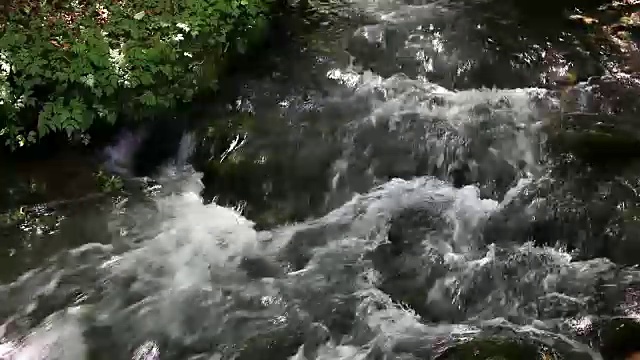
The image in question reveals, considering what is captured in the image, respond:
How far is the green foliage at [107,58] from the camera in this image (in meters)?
7.18

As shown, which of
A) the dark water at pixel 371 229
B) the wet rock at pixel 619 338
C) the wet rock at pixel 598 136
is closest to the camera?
the wet rock at pixel 619 338

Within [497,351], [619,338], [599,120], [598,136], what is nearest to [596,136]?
[598,136]

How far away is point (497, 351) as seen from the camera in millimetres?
4918

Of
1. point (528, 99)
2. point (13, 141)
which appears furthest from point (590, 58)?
point (13, 141)

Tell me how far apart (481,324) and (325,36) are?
5.57 meters

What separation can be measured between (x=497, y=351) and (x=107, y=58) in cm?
572

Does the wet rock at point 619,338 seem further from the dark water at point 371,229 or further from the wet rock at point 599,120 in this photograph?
the wet rock at point 599,120

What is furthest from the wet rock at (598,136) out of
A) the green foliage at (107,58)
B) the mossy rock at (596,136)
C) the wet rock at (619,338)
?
the green foliage at (107,58)

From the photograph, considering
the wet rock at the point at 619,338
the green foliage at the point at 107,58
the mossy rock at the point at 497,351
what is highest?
the green foliage at the point at 107,58

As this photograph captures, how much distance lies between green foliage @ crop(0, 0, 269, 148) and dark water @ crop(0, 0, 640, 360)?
25.1 inches

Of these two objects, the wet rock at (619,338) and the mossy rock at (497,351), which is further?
the wet rock at (619,338)

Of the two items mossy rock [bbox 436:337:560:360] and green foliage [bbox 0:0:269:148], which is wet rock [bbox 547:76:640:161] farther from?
green foliage [bbox 0:0:269:148]

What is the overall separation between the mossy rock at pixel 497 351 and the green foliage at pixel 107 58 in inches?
189

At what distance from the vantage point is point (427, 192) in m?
7.12
